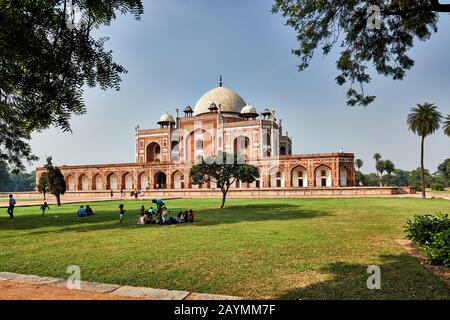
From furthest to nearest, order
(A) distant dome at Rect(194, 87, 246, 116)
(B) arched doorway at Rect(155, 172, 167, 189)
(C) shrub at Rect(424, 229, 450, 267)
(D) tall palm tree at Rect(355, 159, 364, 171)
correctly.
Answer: (D) tall palm tree at Rect(355, 159, 364, 171) → (A) distant dome at Rect(194, 87, 246, 116) → (B) arched doorway at Rect(155, 172, 167, 189) → (C) shrub at Rect(424, 229, 450, 267)

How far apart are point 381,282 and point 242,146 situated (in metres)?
46.0

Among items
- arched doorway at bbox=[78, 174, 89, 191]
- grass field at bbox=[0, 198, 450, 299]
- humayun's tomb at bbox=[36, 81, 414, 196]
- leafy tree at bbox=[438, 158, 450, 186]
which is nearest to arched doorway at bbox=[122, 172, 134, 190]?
humayun's tomb at bbox=[36, 81, 414, 196]

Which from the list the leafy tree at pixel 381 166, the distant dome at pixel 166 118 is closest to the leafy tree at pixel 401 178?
the leafy tree at pixel 381 166

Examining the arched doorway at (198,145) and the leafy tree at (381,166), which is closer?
the arched doorway at (198,145)

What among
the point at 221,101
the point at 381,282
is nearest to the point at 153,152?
the point at 221,101

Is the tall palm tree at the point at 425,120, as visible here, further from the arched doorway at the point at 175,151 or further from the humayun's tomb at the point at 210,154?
the arched doorway at the point at 175,151

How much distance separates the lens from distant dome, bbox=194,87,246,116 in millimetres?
56000

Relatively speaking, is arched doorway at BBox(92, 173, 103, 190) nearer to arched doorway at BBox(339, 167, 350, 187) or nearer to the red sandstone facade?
the red sandstone facade

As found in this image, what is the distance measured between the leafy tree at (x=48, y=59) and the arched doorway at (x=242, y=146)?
46029 millimetres

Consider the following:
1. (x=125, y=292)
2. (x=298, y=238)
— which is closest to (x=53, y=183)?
(x=298, y=238)

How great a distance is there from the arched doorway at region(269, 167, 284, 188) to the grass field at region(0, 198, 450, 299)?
108ft

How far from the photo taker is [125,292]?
190 inches

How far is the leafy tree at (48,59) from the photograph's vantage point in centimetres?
343
